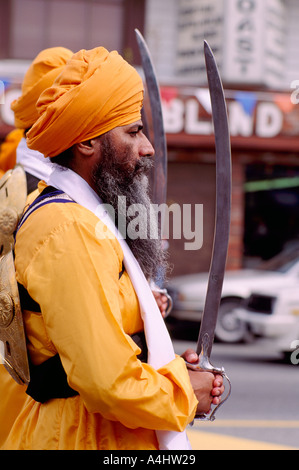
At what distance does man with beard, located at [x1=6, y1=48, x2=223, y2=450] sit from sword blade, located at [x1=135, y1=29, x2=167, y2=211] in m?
0.69

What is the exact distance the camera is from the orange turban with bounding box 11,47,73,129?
11.0ft

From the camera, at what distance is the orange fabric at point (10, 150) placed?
3981mm

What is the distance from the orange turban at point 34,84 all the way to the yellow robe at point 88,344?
4.90ft

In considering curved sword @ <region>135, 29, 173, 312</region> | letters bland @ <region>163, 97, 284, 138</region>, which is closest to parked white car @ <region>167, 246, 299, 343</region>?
letters bland @ <region>163, 97, 284, 138</region>

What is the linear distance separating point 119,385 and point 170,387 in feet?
0.54

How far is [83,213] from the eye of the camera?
1901mm

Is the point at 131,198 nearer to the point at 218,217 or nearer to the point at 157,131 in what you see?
the point at 218,217

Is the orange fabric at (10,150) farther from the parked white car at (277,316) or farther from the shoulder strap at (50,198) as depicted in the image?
the parked white car at (277,316)

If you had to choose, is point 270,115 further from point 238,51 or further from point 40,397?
point 40,397

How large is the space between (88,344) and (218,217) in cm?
64

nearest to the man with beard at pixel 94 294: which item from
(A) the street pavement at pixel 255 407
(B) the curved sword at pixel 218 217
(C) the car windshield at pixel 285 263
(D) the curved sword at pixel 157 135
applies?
(B) the curved sword at pixel 218 217

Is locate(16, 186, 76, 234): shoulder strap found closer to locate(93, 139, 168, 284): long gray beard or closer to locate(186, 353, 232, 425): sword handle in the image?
locate(93, 139, 168, 284): long gray beard

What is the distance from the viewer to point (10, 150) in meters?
4.02

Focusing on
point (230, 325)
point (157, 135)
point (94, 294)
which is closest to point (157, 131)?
point (157, 135)
